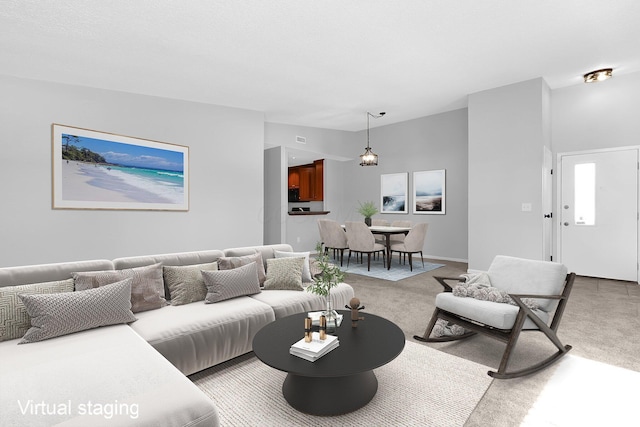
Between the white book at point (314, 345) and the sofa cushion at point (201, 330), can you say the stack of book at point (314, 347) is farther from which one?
the sofa cushion at point (201, 330)

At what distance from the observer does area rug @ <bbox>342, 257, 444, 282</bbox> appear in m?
5.23

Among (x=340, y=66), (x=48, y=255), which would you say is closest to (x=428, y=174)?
(x=340, y=66)

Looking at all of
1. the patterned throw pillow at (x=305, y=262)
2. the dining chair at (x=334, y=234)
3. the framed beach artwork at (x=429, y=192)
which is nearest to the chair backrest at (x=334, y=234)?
the dining chair at (x=334, y=234)

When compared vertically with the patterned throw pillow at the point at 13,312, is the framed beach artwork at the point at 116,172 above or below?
above

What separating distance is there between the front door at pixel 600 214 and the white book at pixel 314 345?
A: 5.10 m

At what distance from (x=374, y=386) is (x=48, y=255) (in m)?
4.08

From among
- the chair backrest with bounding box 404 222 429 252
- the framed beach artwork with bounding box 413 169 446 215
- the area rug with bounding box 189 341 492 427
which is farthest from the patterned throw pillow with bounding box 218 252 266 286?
the framed beach artwork with bounding box 413 169 446 215

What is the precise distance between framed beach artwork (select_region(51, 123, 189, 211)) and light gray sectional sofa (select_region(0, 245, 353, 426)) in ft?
7.17

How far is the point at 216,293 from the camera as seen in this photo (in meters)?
2.53

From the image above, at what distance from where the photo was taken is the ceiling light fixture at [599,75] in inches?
170

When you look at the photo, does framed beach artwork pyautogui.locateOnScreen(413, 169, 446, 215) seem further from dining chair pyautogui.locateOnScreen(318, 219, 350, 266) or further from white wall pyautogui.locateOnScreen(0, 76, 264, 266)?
white wall pyautogui.locateOnScreen(0, 76, 264, 266)

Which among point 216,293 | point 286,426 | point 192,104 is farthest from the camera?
point 192,104

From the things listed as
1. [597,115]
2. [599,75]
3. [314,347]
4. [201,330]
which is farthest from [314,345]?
[597,115]

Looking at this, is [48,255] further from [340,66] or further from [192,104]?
[340,66]
